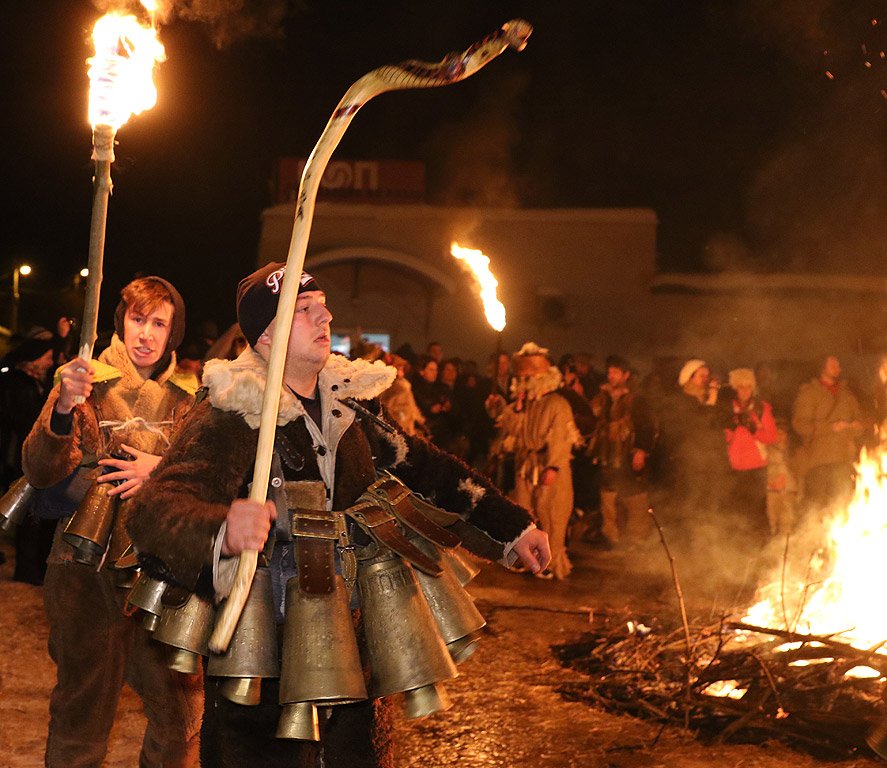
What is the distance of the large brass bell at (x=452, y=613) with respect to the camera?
3076 millimetres

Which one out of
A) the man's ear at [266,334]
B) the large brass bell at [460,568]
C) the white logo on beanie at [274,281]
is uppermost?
the white logo on beanie at [274,281]

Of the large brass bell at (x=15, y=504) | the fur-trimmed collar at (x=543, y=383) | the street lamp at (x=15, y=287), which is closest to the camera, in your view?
the large brass bell at (x=15, y=504)

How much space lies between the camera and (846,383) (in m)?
11.4

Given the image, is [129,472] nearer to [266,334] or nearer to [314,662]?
[266,334]

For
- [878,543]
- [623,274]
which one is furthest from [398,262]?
[878,543]

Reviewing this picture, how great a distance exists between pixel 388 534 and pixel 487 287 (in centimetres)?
207

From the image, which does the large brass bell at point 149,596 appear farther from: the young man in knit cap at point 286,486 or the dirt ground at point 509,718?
the dirt ground at point 509,718

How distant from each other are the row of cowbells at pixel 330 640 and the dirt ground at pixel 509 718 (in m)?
1.98

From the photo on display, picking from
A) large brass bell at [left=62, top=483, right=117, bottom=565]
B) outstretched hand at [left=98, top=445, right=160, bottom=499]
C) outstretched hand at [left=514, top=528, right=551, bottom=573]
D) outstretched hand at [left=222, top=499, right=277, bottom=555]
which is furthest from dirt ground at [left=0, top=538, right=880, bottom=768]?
outstretched hand at [left=222, top=499, right=277, bottom=555]

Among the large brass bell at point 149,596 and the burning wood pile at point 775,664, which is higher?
the large brass bell at point 149,596

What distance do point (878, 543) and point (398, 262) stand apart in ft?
56.5

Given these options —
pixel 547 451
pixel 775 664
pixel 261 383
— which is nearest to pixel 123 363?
pixel 261 383

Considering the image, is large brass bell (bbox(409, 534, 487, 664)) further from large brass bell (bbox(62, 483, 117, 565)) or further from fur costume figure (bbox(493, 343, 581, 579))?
fur costume figure (bbox(493, 343, 581, 579))

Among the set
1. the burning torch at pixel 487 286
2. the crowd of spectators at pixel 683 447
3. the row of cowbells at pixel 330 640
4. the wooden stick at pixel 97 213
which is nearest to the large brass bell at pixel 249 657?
the row of cowbells at pixel 330 640
